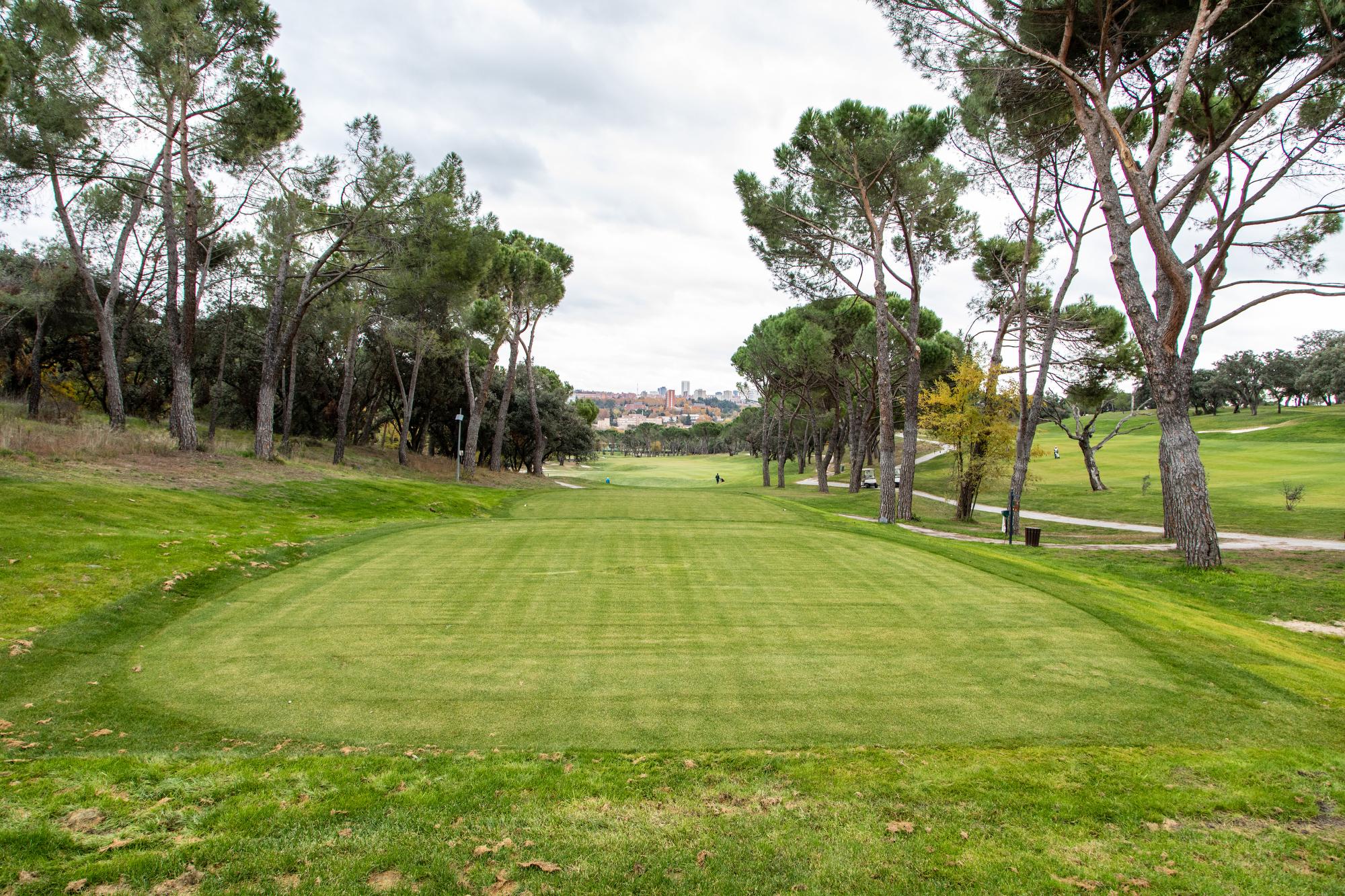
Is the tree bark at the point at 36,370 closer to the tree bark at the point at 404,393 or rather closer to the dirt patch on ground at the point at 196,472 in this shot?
the dirt patch on ground at the point at 196,472

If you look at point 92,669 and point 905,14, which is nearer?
point 92,669

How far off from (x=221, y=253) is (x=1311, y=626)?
3460 cm

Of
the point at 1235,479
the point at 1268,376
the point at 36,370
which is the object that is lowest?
the point at 1235,479

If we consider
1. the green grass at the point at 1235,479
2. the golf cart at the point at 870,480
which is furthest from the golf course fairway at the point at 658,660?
the golf cart at the point at 870,480

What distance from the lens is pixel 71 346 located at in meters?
28.2

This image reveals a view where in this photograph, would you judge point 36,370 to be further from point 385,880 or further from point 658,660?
point 385,880

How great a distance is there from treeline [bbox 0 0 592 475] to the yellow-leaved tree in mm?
16016

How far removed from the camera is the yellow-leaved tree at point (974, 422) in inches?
861

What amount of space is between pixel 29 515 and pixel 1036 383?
2143 centimetres

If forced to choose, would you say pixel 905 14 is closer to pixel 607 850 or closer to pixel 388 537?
pixel 388 537

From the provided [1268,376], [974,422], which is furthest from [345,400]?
[1268,376]

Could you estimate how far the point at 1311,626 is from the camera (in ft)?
26.3

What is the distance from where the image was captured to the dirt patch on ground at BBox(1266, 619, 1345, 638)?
7671mm

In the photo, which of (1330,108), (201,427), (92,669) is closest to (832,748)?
(92,669)
